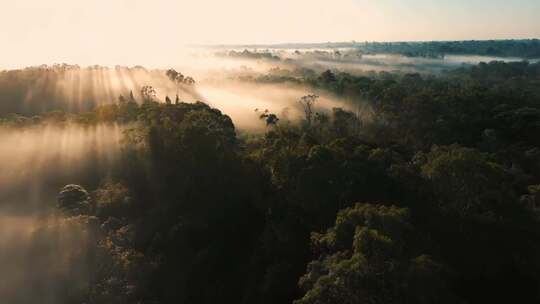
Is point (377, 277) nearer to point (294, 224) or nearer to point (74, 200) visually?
point (294, 224)

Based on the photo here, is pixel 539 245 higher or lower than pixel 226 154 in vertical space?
lower

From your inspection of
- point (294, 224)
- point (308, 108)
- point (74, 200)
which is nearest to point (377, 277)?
point (294, 224)

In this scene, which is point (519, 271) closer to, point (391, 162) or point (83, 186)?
point (391, 162)

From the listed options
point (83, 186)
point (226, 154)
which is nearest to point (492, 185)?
point (226, 154)

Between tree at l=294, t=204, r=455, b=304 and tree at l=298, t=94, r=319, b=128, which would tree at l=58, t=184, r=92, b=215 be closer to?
tree at l=294, t=204, r=455, b=304

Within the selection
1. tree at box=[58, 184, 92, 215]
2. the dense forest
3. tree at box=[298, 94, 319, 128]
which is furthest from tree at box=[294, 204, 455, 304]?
tree at box=[298, 94, 319, 128]

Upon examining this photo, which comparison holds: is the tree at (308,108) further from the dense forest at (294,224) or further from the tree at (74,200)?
the tree at (74,200)

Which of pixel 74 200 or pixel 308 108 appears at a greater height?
pixel 308 108

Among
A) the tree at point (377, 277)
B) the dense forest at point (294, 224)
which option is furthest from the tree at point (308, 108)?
the tree at point (377, 277)
